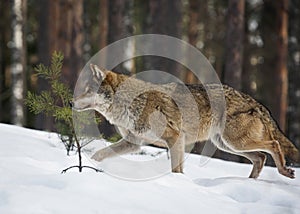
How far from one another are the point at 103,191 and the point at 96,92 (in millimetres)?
2444

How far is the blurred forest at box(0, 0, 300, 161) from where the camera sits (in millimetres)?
14648

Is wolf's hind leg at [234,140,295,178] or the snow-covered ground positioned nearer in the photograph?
the snow-covered ground

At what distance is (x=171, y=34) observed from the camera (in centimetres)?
1466

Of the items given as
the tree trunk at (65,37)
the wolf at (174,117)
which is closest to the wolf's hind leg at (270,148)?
the wolf at (174,117)

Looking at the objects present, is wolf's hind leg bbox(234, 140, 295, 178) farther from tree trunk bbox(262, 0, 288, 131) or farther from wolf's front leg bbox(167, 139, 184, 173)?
tree trunk bbox(262, 0, 288, 131)

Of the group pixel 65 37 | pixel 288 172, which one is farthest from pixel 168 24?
pixel 288 172

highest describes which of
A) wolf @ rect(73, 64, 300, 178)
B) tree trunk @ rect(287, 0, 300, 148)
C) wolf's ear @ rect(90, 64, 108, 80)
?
wolf's ear @ rect(90, 64, 108, 80)

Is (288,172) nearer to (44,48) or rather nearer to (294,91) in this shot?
(294,91)

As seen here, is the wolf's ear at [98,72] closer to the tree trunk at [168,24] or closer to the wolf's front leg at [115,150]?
the wolf's front leg at [115,150]

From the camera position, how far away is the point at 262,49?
2481cm

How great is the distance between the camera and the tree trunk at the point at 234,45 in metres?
13.8

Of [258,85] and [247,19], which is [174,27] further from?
[258,85]

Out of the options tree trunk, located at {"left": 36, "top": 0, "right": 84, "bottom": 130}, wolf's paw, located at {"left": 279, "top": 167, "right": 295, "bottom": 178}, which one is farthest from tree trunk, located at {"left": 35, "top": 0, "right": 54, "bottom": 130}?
wolf's paw, located at {"left": 279, "top": 167, "right": 295, "bottom": 178}

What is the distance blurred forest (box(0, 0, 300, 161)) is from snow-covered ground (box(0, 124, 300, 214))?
183 cm
